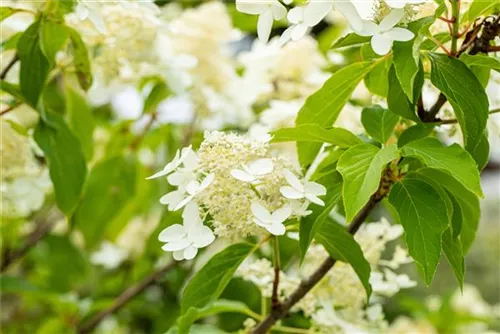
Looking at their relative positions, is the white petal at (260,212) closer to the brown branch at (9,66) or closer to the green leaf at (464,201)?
the green leaf at (464,201)

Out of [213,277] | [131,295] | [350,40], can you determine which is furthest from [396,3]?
[131,295]

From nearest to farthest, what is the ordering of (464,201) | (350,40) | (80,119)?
(350,40) < (464,201) < (80,119)

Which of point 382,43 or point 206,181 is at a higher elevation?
point 382,43

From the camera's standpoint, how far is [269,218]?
0.75m

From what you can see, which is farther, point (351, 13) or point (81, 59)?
point (81, 59)

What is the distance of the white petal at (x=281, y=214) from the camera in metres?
0.75

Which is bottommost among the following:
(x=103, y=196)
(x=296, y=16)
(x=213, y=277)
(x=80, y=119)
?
(x=103, y=196)

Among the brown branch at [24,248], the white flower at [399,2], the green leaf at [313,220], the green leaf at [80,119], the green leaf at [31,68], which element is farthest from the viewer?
the brown branch at [24,248]

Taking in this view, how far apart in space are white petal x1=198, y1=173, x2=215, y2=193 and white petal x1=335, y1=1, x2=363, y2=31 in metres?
0.19

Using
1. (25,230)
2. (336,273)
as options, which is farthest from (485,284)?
(336,273)

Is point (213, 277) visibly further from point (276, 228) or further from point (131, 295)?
point (131, 295)

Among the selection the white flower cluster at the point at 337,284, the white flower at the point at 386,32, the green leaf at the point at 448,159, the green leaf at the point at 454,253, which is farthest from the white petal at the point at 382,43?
the white flower cluster at the point at 337,284

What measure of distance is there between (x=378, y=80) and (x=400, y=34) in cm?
17

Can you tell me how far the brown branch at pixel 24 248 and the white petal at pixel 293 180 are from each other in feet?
3.26
